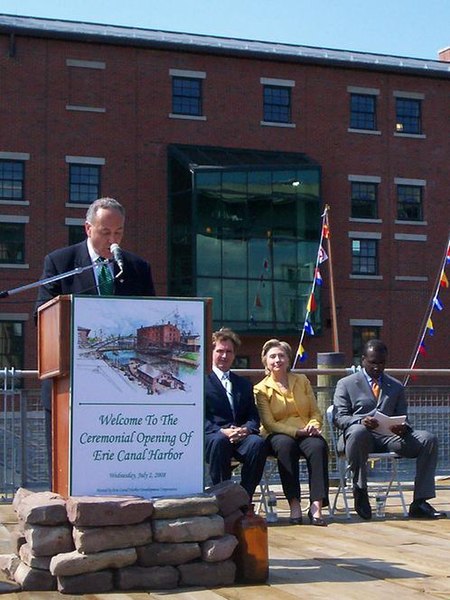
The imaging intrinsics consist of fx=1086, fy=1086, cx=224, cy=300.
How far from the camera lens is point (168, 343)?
19.3 ft

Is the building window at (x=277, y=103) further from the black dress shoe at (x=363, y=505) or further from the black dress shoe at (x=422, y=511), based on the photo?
the black dress shoe at (x=363, y=505)

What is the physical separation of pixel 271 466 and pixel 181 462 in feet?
12.3

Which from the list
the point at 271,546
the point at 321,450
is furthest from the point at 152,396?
the point at 321,450

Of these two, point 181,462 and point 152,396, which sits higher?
point 152,396

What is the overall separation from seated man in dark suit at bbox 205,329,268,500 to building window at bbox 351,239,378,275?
1321 inches

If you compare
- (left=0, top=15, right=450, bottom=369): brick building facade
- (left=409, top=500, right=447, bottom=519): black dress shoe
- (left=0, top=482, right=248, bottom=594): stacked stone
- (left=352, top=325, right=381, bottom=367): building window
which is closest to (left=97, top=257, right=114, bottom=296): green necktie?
(left=0, top=482, right=248, bottom=594): stacked stone

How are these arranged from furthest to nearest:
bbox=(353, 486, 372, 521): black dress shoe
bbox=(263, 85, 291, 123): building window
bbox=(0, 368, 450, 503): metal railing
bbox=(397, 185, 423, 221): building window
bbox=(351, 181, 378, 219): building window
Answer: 1. bbox=(397, 185, 423, 221): building window
2. bbox=(351, 181, 378, 219): building window
3. bbox=(263, 85, 291, 123): building window
4. bbox=(0, 368, 450, 503): metal railing
5. bbox=(353, 486, 372, 521): black dress shoe

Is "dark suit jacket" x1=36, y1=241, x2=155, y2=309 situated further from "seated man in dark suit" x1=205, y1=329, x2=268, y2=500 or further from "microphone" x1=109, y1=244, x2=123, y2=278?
"seated man in dark suit" x1=205, y1=329, x2=268, y2=500

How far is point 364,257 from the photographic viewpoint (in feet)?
139

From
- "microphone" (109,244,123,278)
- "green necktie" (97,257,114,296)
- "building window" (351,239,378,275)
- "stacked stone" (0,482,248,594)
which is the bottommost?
"stacked stone" (0,482,248,594)

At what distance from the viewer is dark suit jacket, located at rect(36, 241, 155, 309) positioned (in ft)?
20.6

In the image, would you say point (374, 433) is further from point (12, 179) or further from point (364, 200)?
point (364, 200)

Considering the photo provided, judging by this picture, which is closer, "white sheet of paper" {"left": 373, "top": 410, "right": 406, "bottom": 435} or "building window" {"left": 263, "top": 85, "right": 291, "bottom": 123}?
"white sheet of paper" {"left": 373, "top": 410, "right": 406, "bottom": 435}

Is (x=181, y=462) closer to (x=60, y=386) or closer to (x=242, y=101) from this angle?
(x=60, y=386)
